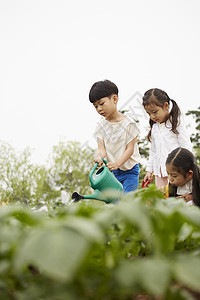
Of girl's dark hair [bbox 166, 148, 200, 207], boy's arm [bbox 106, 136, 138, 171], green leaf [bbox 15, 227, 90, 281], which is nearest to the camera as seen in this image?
green leaf [bbox 15, 227, 90, 281]

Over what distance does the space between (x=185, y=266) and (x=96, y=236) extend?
15cm

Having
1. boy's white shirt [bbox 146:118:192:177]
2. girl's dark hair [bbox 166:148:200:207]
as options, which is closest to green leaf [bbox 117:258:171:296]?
girl's dark hair [bbox 166:148:200:207]

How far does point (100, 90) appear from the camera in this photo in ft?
13.6

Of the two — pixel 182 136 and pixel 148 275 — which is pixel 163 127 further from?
pixel 148 275

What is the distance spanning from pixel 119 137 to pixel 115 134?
0.07 meters

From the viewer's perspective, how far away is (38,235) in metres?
0.40

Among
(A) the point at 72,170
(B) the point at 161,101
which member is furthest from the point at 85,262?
(A) the point at 72,170

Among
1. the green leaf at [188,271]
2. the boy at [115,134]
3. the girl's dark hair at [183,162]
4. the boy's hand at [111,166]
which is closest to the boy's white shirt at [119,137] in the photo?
the boy at [115,134]

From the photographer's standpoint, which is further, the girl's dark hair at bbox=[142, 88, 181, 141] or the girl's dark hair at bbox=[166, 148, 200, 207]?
the girl's dark hair at bbox=[142, 88, 181, 141]

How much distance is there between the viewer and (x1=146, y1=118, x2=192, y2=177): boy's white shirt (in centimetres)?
393

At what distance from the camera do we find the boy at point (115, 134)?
4129mm

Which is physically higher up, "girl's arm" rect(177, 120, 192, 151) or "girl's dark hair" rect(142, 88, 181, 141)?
"girl's dark hair" rect(142, 88, 181, 141)

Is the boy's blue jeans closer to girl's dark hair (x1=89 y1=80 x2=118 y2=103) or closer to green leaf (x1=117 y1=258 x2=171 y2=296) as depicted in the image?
girl's dark hair (x1=89 y1=80 x2=118 y2=103)

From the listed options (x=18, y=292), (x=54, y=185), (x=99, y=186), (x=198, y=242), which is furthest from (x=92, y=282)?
(x=54, y=185)
